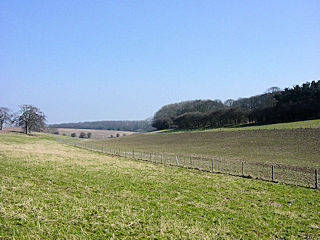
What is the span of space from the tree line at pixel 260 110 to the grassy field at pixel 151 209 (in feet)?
202

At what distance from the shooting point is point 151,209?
11.7m

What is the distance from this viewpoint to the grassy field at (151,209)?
907 cm

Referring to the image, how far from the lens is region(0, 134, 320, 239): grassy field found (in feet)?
29.8

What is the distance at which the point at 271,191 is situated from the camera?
16.6 metres

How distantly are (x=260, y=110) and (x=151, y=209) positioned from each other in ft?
257

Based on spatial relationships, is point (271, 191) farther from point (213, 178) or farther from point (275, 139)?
point (275, 139)

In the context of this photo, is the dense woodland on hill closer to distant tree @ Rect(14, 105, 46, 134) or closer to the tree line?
the tree line

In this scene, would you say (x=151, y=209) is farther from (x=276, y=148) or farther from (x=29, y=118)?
(x=29, y=118)

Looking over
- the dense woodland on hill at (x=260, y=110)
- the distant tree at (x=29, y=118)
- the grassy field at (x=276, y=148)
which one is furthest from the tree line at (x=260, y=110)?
the distant tree at (x=29, y=118)

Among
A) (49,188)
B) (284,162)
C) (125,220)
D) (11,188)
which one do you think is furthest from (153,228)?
(284,162)

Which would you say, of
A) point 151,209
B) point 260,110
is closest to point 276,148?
point 151,209

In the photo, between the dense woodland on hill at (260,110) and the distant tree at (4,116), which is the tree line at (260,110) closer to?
the dense woodland on hill at (260,110)

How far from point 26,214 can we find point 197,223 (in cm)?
697

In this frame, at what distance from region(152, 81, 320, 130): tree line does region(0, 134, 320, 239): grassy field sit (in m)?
61.5
